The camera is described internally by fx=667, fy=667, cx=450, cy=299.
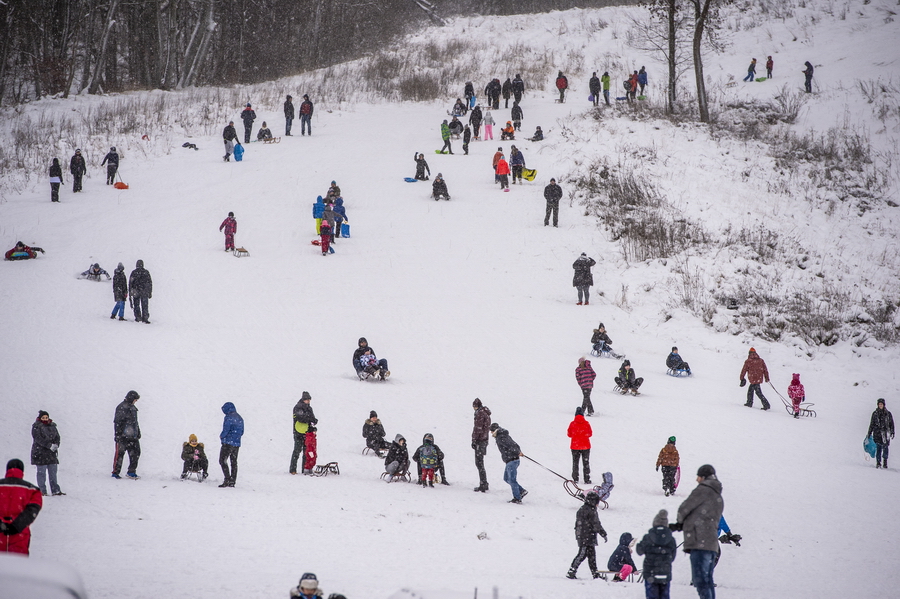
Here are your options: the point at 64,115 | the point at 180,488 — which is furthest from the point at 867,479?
the point at 64,115

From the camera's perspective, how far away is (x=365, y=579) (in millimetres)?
6801

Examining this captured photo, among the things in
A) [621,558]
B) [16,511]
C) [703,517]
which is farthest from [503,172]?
[16,511]

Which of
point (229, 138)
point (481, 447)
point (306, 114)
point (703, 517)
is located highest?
point (306, 114)

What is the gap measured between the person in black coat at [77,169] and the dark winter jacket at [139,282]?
1076 centimetres

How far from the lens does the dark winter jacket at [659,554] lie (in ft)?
20.1

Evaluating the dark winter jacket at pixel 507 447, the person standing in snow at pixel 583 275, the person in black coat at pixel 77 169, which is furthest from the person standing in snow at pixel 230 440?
the person in black coat at pixel 77 169

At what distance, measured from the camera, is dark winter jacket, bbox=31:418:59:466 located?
8859mm

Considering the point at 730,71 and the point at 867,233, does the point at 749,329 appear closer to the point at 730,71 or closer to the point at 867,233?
the point at 867,233

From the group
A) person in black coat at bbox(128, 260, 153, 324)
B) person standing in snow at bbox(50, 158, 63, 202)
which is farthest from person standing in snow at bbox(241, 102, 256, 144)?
person in black coat at bbox(128, 260, 153, 324)

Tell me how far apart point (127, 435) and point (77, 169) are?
19.4 meters

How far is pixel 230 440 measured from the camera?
388 inches

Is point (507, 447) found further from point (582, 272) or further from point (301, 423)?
point (582, 272)

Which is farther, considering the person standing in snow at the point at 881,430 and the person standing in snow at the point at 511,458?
the person standing in snow at the point at 881,430

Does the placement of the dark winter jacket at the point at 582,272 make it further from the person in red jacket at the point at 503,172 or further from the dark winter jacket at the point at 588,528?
the dark winter jacket at the point at 588,528
